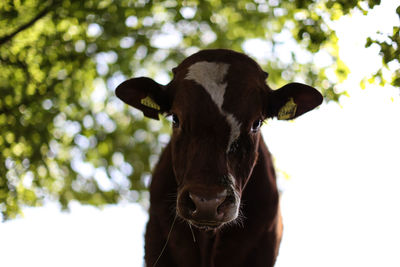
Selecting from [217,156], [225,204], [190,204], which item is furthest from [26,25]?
[225,204]

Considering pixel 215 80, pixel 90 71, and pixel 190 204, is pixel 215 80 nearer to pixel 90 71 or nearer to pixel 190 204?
pixel 190 204

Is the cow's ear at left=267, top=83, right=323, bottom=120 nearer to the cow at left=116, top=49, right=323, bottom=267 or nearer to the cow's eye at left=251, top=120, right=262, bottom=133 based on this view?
the cow at left=116, top=49, right=323, bottom=267

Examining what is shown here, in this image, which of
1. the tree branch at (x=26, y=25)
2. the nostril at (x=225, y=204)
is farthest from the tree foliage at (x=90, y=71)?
the nostril at (x=225, y=204)

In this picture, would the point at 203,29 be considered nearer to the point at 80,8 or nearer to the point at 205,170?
the point at 80,8

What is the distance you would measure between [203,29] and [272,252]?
166 inches

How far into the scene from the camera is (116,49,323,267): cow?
342 cm

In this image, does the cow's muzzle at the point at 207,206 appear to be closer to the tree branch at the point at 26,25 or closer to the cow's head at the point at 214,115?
the cow's head at the point at 214,115

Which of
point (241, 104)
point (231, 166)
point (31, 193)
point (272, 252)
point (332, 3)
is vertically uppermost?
point (332, 3)

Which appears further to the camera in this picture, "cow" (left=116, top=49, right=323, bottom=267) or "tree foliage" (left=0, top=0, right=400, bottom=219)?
"tree foliage" (left=0, top=0, right=400, bottom=219)

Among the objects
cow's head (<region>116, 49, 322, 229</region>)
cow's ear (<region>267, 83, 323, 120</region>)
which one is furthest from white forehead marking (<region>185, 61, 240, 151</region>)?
cow's ear (<region>267, 83, 323, 120</region>)

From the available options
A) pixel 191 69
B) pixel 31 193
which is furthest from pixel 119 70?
pixel 191 69

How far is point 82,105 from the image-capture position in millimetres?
7805

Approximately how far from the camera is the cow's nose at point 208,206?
3.10 meters

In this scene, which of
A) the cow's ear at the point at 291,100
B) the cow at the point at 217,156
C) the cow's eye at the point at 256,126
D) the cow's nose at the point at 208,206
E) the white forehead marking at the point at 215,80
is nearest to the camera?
the cow's nose at the point at 208,206
